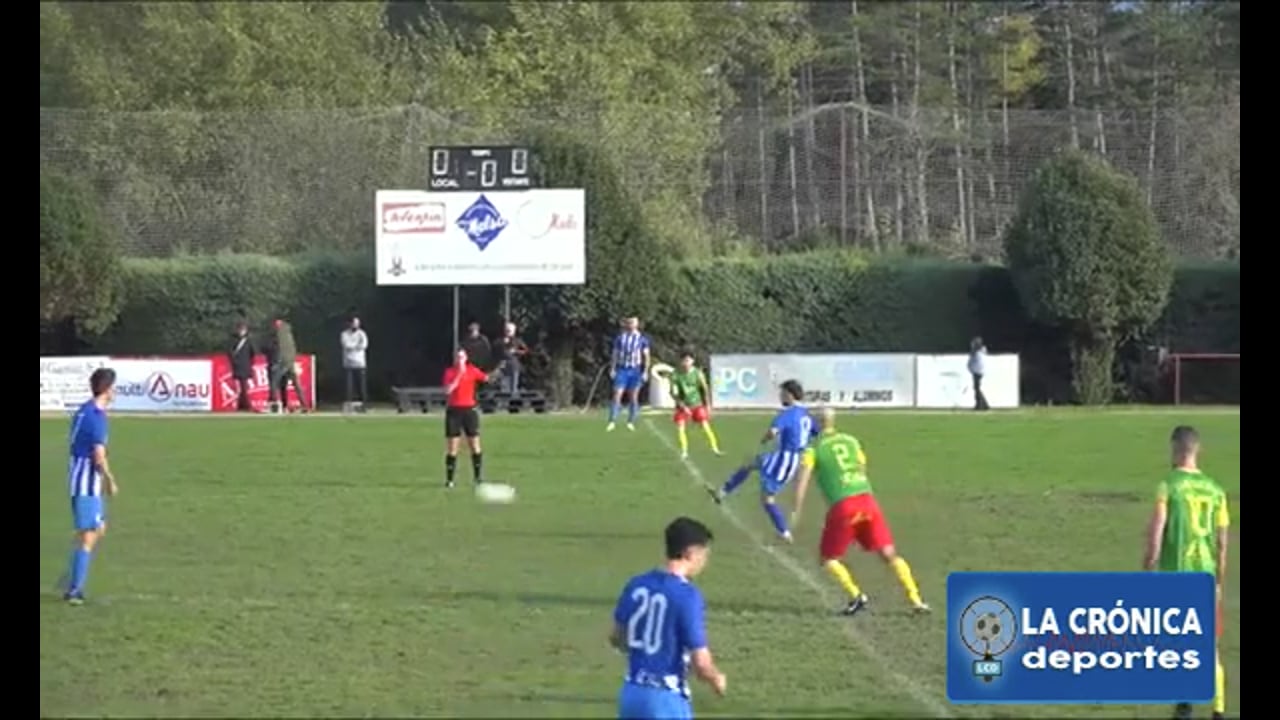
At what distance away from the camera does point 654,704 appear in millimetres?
9984

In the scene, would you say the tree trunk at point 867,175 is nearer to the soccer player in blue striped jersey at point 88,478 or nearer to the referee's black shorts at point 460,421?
the referee's black shorts at point 460,421

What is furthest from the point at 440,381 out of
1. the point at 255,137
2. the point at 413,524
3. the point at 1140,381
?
the point at 413,524

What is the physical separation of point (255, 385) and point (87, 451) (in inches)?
1214

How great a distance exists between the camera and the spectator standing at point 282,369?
4541 cm

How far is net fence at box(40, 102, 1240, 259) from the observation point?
2259 inches

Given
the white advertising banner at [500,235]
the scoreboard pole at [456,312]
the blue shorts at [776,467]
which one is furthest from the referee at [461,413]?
the white advertising banner at [500,235]

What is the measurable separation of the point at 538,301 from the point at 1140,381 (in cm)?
1469

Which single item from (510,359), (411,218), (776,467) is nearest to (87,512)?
(776,467)

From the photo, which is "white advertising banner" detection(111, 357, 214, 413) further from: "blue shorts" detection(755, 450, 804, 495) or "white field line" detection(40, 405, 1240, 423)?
"blue shorts" detection(755, 450, 804, 495)

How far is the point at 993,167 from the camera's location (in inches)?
2365

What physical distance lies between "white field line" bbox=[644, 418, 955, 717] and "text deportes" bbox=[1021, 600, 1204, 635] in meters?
1.26

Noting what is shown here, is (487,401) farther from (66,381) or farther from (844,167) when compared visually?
(844,167)

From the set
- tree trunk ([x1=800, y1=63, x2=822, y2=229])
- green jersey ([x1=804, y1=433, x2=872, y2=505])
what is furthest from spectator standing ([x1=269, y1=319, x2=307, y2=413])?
green jersey ([x1=804, y1=433, x2=872, y2=505])
